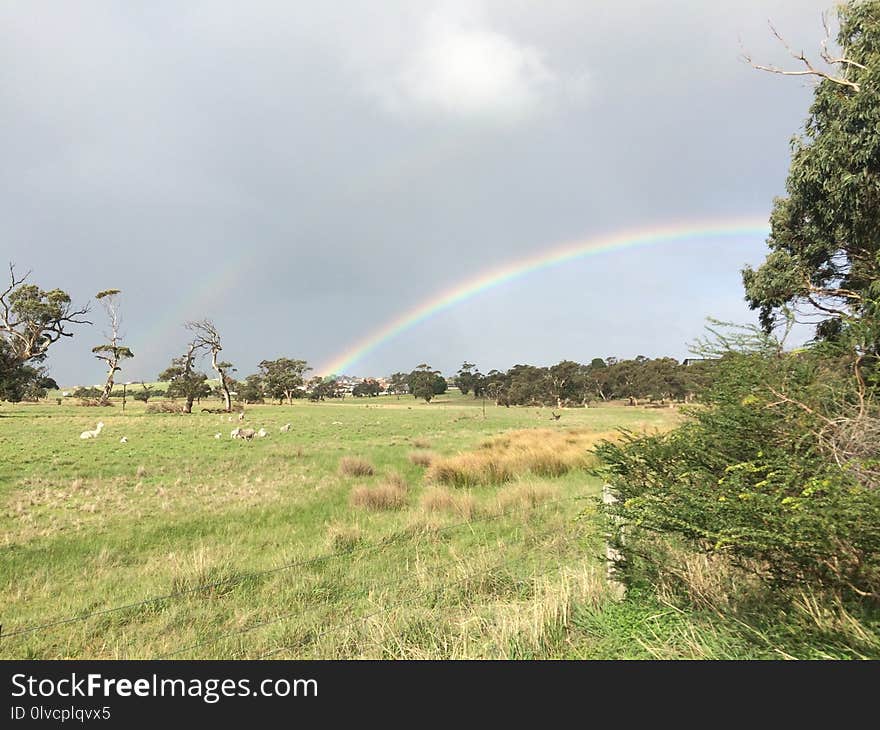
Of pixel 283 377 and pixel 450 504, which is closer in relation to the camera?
pixel 450 504

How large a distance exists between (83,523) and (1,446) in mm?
15812

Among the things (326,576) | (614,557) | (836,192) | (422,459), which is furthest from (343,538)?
(836,192)

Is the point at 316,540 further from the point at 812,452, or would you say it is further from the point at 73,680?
the point at 812,452

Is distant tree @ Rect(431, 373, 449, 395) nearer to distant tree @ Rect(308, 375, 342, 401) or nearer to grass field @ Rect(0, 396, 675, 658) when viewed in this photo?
distant tree @ Rect(308, 375, 342, 401)

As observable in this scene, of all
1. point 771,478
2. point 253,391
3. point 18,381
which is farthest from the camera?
point 253,391

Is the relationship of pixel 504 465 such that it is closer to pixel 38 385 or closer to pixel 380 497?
pixel 380 497

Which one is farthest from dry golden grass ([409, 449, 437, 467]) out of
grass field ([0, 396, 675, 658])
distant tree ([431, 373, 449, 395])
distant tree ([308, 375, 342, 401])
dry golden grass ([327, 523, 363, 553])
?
distant tree ([308, 375, 342, 401])

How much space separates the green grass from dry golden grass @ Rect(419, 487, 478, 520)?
5 centimetres

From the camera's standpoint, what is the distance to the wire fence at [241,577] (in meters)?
4.79

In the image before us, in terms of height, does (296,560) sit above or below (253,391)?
below

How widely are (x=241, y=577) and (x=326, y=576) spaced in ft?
3.84

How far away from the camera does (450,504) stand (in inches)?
395

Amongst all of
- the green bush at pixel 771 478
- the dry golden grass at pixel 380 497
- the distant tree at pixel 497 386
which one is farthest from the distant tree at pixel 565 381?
the green bush at pixel 771 478

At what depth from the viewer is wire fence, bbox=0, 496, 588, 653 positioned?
4793 millimetres
